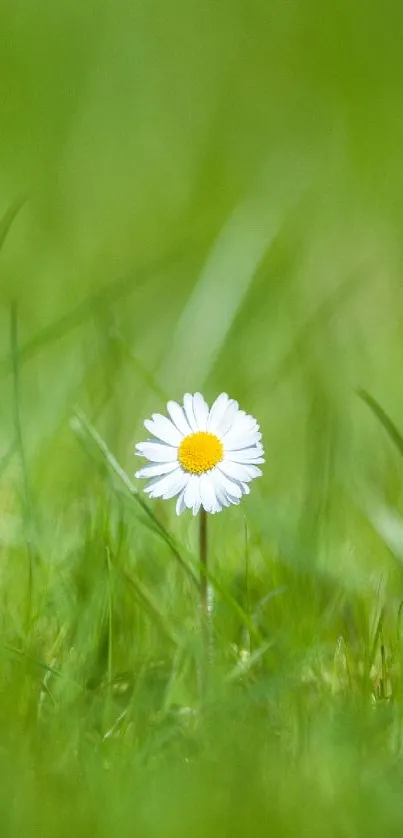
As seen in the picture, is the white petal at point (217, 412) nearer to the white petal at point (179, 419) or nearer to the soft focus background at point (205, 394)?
the white petal at point (179, 419)

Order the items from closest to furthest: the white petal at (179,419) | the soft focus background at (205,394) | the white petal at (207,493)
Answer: the soft focus background at (205,394)
the white petal at (207,493)
the white petal at (179,419)

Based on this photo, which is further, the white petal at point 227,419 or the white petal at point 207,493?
the white petal at point 227,419

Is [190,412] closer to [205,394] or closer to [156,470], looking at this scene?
[156,470]

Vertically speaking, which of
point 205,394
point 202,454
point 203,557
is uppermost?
point 205,394

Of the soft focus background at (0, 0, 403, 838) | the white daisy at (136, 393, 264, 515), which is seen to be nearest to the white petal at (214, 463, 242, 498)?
the white daisy at (136, 393, 264, 515)

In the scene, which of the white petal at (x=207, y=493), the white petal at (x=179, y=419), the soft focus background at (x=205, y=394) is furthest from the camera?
the white petal at (x=179, y=419)

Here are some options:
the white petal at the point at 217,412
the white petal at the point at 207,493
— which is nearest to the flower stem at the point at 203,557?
the white petal at the point at 207,493

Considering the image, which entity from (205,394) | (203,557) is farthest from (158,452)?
(205,394)
